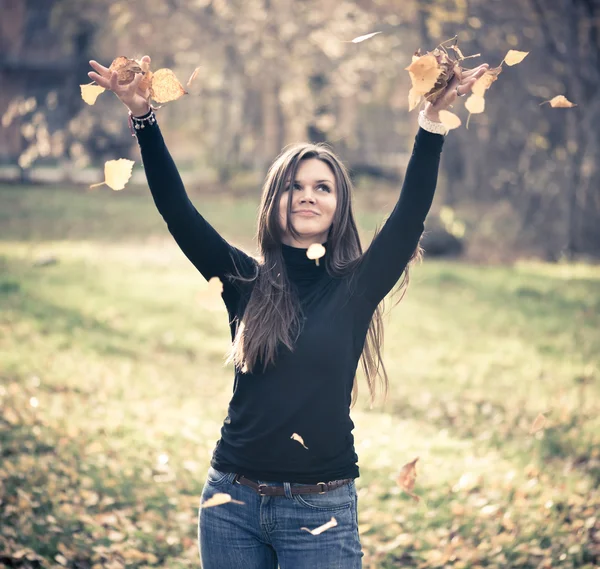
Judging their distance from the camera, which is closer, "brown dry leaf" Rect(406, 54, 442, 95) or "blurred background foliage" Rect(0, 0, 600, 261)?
"brown dry leaf" Rect(406, 54, 442, 95)

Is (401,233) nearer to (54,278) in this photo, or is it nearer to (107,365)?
(107,365)

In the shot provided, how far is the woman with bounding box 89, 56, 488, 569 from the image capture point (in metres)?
2.42

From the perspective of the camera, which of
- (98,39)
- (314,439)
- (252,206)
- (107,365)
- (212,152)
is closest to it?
(314,439)

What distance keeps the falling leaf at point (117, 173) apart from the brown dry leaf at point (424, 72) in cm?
107

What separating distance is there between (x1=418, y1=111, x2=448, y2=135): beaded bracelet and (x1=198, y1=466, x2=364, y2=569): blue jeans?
115 centimetres

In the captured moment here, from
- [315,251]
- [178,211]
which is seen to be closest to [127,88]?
[178,211]

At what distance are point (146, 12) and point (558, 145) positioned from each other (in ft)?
30.9

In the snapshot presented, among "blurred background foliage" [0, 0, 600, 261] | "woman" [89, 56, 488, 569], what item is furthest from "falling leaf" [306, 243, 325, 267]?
"blurred background foliage" [0, 0, 600, 261]

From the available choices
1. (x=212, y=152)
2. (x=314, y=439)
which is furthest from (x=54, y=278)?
(x=212, y=152)

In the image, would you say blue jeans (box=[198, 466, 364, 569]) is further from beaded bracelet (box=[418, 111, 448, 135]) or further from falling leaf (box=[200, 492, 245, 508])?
beaded bracelet (box=[418, 111, 448, 135])

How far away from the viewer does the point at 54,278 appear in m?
12.1

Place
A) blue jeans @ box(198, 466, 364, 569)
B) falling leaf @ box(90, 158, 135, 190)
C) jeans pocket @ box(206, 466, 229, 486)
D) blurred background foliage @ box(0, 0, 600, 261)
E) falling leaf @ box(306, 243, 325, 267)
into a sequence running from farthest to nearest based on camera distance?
blurred background foliage @ box(0, 0, 600, 261), falling leaf @ box(90, 158, 135, 190), falling leaf @ box(306, 243, 325, 267), jeans pocket @ box(206, 466, 229, 486), blue jeans @ box(198, 466, 364, 569)

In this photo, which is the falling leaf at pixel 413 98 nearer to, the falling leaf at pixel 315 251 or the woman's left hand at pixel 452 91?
the woman's left hand at pixel 452 91

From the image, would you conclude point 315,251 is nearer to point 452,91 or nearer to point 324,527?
point 452,91
